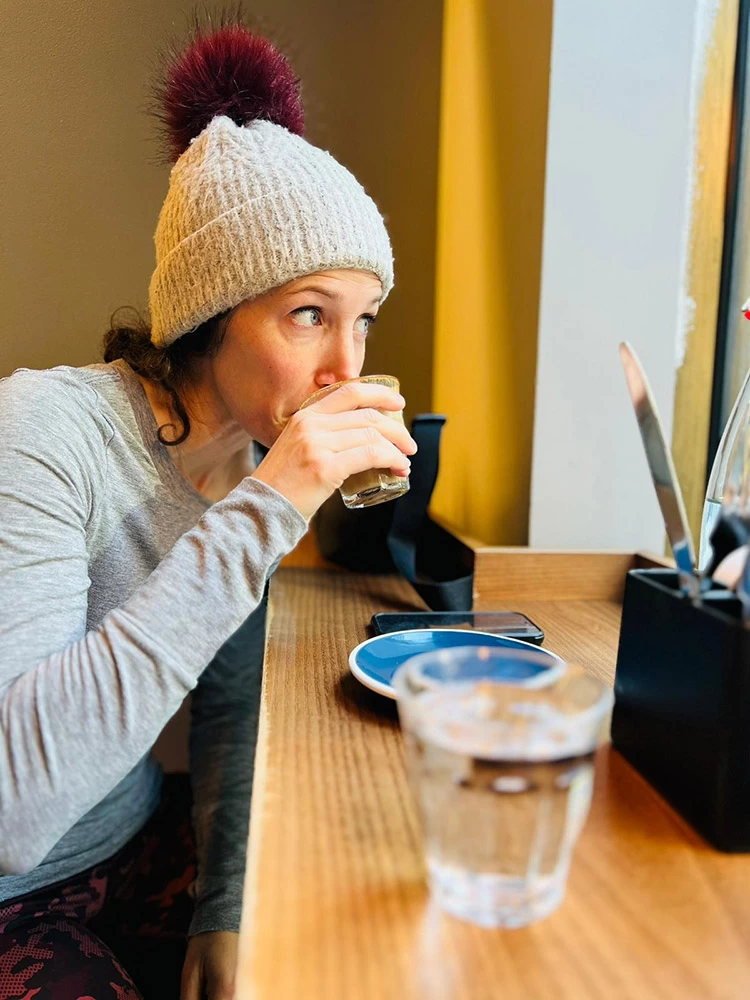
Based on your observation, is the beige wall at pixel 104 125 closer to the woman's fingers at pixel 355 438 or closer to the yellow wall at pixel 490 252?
the yellow wall at pixel 490 252

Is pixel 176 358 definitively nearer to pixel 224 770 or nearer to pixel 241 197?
pixel 241 197

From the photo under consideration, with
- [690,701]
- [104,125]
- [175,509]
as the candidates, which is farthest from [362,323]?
[104,125]

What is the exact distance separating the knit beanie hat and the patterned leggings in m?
0.70

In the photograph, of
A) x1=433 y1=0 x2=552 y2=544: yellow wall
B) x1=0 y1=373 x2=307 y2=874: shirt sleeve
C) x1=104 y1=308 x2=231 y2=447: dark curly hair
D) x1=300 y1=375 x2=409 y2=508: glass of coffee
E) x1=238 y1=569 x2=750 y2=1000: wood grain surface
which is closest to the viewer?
x1=238 y1=569 x2=750 y2=1000: wood grain surface

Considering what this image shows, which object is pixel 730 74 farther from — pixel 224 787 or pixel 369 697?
pixel 224 787

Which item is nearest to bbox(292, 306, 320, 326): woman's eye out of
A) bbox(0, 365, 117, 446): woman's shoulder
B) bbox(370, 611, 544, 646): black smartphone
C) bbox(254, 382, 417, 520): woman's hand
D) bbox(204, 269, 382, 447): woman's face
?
bbox(204, 269, 382, 447): woman's face

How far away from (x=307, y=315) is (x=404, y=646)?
0.42 meters

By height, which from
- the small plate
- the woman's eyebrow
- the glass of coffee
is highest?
the woman's eyebrow

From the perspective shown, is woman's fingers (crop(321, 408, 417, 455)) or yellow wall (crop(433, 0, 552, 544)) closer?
woman's fingers (crop(321, 408, 417, 455))

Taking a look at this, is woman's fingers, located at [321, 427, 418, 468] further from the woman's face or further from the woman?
the woman's face

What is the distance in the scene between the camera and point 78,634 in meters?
0.70

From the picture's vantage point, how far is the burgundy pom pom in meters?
0.96

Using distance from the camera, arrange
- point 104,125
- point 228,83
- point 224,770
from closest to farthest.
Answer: point 228,83, point 224,770, point 104,125


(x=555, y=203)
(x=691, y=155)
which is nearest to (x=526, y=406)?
(x=555, y=203)
